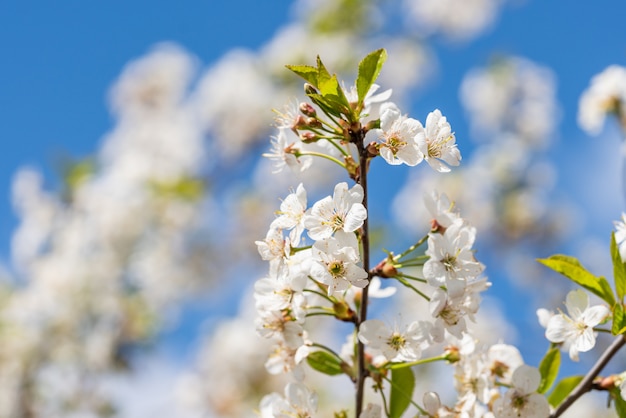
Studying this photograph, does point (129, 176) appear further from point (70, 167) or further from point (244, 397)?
point (244, 397)

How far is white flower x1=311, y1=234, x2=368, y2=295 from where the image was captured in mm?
1037

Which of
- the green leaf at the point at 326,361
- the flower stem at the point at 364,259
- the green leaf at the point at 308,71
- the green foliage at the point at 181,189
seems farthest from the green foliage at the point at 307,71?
the green foliage at the point at 181,189

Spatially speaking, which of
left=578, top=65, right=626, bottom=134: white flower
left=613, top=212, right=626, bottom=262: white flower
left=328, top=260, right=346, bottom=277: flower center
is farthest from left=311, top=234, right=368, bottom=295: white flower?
left=578, top=65, right=626, bottom=134: white flower

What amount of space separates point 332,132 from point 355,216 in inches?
7.6

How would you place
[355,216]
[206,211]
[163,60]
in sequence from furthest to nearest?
[163,60] → [206,211] → [355,216]

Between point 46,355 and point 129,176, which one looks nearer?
point 46,355

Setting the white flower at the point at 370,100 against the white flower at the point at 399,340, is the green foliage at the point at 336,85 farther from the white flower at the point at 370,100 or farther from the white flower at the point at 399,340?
the white flower at the point at 399,340

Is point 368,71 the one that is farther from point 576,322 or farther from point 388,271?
point 576,322

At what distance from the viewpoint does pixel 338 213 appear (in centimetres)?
106

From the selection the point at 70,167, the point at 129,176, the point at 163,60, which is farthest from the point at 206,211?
the point at 163,60

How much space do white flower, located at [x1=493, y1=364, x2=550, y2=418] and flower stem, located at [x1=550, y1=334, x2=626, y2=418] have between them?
1.2 inches

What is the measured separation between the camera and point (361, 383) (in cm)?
113

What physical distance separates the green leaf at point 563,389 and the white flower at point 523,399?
0.40ft

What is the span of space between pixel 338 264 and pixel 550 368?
1.77 ft
